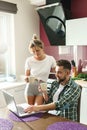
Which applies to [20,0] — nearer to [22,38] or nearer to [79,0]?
[22,38]

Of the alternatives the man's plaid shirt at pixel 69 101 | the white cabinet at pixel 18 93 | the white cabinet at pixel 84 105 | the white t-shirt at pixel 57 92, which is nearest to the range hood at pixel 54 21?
the white cabinet at pixel 18 93

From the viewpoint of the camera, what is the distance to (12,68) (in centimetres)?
418

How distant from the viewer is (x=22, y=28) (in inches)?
165

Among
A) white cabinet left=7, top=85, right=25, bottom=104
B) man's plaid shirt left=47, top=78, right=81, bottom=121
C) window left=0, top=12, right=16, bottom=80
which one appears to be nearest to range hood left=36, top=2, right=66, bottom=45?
window left=0, top=12, right=16, bottom=80

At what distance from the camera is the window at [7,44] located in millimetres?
4047

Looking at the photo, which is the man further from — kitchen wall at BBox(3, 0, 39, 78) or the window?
kitchen wall at BBox(3, 0, 39, 78)

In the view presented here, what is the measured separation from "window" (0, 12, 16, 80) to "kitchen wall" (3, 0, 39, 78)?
0.26 ft

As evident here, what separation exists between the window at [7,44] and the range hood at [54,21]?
63 cm

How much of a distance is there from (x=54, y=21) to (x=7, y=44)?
985 millimetres

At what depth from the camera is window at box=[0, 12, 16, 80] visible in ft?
13.3

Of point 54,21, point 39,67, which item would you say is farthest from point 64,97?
point 54,21

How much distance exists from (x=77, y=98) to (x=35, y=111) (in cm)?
39

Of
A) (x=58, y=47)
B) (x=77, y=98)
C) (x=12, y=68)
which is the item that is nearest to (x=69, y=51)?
(x=58, y=47)

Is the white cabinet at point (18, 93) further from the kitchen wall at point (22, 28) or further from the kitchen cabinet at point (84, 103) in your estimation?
the kitchen cabinet at point (84, 103)
